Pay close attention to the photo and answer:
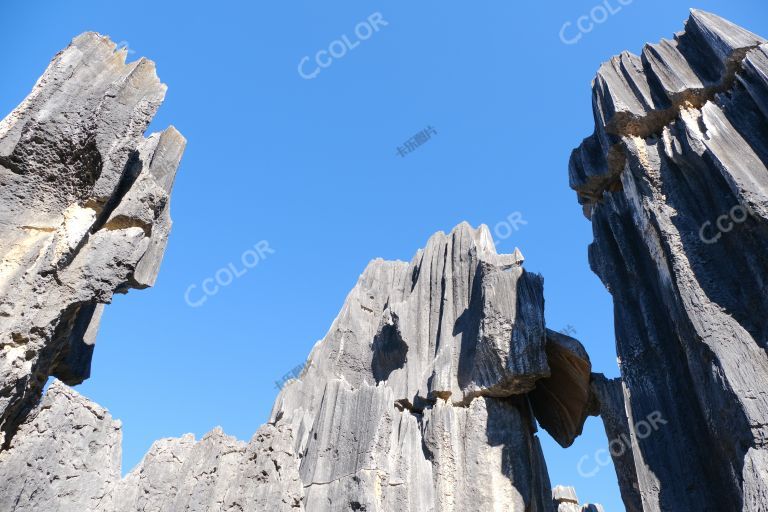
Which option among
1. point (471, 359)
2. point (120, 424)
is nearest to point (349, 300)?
point (471, 359)

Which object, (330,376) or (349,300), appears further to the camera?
(349,300)

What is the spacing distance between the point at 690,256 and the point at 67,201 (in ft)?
41.3

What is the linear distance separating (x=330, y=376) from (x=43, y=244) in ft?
67.2

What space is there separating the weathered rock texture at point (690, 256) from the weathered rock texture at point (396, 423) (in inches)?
136

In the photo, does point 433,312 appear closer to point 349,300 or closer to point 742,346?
point 349,300

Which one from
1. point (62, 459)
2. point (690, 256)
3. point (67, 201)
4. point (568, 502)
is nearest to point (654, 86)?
point (690, 256)

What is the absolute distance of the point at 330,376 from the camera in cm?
2506

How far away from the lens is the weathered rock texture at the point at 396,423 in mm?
6777

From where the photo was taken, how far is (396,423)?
1936 centimetres

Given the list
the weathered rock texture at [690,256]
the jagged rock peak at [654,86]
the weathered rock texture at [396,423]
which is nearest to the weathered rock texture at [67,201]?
the weathered rock texture at [396,423]

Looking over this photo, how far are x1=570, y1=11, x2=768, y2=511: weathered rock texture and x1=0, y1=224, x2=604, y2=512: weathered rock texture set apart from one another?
3459 millimetres

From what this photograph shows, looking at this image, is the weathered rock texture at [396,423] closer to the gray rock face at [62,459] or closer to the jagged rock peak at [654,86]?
the gray rock face at [62,459]

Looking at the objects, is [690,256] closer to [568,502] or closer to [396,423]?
[396,423]

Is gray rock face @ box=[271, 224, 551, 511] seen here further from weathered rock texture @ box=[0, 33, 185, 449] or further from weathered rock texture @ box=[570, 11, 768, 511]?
weathered rock texture @ box=[0, 33, 185, 449]
